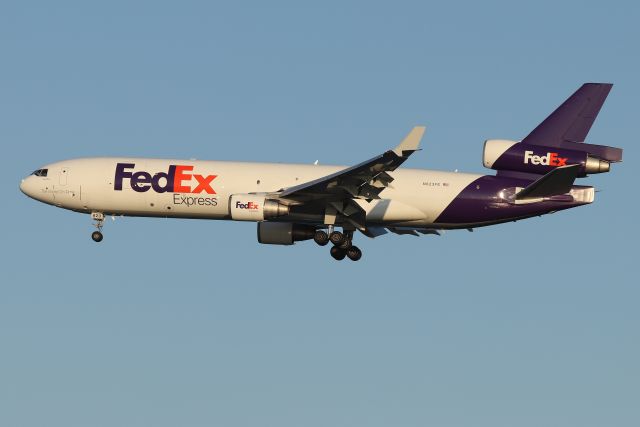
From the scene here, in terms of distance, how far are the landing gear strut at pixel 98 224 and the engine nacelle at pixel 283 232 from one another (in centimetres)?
807

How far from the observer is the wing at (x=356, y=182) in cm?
4919

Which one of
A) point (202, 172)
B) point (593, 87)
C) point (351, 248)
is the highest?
point (593, 87)

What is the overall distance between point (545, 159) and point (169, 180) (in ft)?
59.9

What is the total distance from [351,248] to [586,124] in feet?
42.6

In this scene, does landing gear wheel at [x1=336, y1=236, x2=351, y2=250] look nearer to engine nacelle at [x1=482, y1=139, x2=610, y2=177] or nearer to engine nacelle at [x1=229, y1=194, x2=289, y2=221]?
engine nacelle at [x1=229, y1=194, x2=289, y2=221]

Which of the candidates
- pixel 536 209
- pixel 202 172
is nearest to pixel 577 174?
pixel 536 209

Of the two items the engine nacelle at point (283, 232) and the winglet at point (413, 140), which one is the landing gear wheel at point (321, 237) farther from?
the winglet at point (413, 140)

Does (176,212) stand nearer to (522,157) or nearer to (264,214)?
(264,214)

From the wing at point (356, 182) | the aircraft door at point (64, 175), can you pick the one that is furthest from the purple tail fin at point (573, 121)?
the aircraft door at point (64, 175)

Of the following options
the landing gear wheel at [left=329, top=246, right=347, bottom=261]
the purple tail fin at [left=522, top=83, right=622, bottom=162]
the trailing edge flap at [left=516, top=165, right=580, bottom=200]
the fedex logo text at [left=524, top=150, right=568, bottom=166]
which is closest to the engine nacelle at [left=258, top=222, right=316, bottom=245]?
the landing gear wheel at [left=329, top=246, right=347, bottom=261]

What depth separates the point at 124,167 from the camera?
58250 millimetres

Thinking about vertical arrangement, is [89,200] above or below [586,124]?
below

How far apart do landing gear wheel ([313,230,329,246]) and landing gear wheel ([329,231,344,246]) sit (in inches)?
10.6

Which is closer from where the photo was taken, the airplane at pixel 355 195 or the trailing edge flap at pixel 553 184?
the trailing edge flap at pixel 553 184
